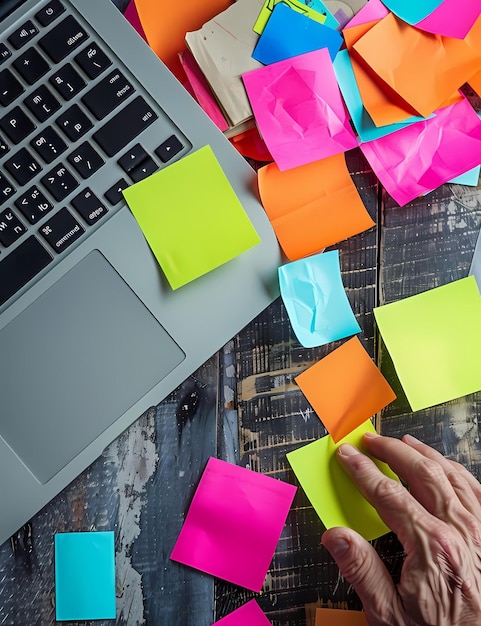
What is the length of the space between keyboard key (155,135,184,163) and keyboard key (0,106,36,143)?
11 cm

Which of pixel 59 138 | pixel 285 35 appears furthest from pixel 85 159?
pixel 285 35

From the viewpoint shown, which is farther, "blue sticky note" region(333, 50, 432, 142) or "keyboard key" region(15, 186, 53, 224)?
"blue sticky note" region(333, 50, 432, 142)

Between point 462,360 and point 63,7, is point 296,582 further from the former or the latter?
point 63,7

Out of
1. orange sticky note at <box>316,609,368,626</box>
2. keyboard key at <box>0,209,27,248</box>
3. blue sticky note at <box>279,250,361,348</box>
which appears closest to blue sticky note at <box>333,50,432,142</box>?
blue sticky note at <box>279,250,361,348</box>

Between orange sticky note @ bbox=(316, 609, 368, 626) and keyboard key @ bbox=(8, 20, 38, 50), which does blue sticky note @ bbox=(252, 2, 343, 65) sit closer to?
keyboard key @ bbox=(8, 20, 38, 50)

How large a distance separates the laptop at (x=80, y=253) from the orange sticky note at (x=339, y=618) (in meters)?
0.27

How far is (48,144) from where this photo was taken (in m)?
0.56

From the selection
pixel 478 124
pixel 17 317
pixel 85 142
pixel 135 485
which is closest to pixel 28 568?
pixel 135 485

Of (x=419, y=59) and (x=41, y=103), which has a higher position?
(x=41, y=103)

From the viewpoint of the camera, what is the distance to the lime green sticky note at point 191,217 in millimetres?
579

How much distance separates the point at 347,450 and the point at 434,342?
0.44 feet

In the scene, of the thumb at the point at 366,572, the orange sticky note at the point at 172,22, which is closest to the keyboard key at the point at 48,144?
the orange sticky note at the point at 172,22

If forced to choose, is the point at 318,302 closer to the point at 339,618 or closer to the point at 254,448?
the point at 254,448

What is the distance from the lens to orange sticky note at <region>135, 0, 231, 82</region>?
64cm
